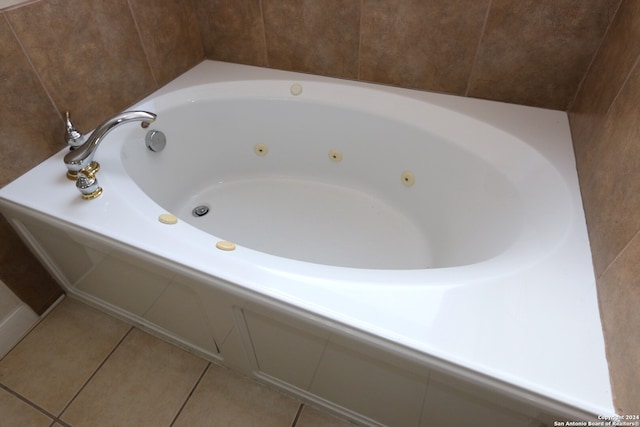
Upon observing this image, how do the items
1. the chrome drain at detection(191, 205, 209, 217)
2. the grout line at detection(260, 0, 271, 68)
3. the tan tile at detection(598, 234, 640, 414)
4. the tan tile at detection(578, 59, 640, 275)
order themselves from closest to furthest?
the tan tile at detection(598, 234, 640, 414), the tan tile at detection(578, 59, 640, 275), the grout line at detection(260, 0, 271, 68), the chrome drain at detection(191, 205, 209, 217)

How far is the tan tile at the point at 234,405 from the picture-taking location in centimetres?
99

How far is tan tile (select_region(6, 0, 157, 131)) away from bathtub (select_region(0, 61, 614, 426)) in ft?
0.33

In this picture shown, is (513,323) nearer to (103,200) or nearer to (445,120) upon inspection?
(445,120)

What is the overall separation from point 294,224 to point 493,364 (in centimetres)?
86

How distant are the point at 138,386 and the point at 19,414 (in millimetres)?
307

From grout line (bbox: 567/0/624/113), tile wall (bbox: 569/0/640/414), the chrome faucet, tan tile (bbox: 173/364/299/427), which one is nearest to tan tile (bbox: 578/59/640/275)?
tile wall (bbox: 569/0/640/414)

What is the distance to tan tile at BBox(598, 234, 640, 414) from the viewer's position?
0.50m

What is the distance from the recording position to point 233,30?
136 centimetres

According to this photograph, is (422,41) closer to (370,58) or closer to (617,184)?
(370,58)

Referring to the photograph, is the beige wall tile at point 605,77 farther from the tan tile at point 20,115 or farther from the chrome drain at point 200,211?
the tan tile at point 20,115

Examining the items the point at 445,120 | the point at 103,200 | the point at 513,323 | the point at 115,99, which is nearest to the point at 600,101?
the point at 445,120

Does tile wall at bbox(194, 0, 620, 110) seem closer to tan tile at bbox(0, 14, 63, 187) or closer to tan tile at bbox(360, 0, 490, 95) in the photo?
tan tile at bbox(360, 0, 490, 95)

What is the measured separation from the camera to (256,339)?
88 cm

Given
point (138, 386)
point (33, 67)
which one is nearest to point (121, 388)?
point (138, 386)
